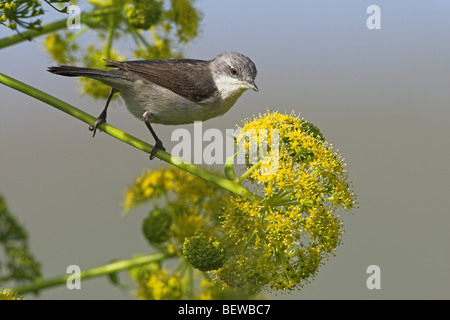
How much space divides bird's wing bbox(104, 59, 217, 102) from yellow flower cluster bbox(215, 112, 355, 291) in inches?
52.5

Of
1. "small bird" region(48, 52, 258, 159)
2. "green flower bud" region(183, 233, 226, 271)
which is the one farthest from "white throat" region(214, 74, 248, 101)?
"green flower bud" region(183, 233, 226, 271)

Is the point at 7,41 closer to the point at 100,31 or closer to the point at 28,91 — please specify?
the point at 28,91

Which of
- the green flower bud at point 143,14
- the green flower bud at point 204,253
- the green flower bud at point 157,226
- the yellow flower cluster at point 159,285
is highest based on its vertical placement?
the green flower bud at point 143,14

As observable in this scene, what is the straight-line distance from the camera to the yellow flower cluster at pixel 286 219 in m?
3.62

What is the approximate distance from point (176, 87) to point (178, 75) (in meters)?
0.11

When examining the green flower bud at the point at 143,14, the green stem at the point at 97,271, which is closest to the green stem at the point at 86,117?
the green stem at the point at 97,271

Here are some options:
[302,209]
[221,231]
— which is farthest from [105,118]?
[302,209]

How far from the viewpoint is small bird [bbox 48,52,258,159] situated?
190 inches

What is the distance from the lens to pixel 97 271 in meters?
4.57

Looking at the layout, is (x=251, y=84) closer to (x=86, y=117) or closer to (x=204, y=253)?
(x=86, y=117)

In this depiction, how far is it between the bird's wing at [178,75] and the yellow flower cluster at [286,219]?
4.37 ft

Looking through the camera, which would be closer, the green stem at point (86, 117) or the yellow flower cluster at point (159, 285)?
the green stem at point (86, 117)

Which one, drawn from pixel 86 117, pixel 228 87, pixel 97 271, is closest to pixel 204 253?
pixel 86 117

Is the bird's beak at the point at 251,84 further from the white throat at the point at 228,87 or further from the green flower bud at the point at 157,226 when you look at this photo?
the green flower bud at the point at 157,226
